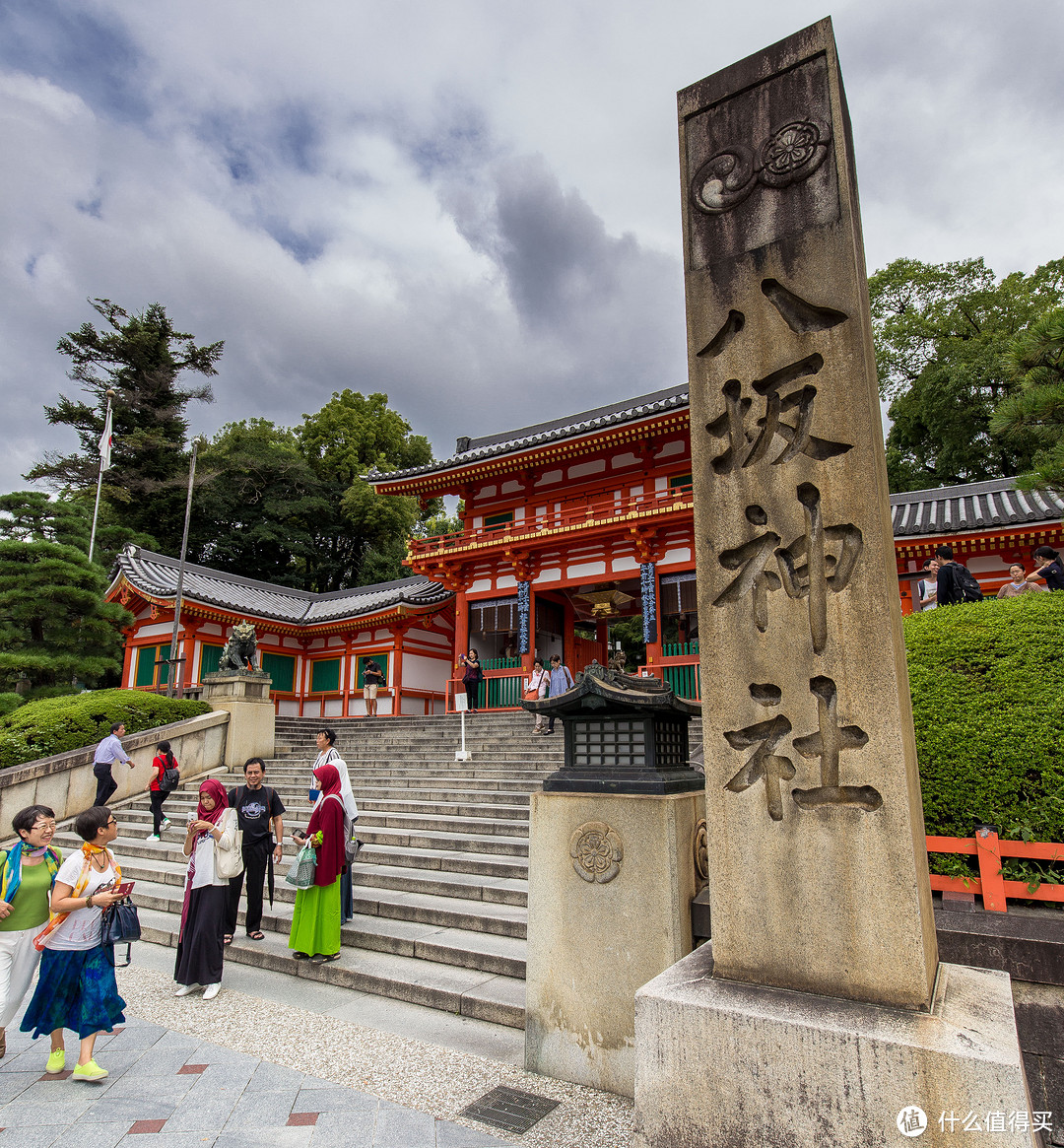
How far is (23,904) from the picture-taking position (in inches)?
141

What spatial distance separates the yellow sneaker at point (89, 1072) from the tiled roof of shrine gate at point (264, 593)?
15720mm

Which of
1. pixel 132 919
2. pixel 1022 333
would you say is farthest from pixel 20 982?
pixel 1022 333

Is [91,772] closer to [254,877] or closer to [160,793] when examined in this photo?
[160,793]

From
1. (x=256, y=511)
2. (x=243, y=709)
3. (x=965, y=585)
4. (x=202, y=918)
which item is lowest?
(x=202, y=918)

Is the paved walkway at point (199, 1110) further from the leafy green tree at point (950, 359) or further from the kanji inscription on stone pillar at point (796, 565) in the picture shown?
the leafy green tree at point (950, 359)

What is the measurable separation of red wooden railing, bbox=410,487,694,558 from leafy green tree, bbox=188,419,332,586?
13176 mm

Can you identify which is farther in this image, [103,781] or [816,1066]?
[103,781]

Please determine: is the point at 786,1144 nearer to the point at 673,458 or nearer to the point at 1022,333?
the point at 1022,333

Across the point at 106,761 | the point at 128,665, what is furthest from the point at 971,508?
the point at 128,665

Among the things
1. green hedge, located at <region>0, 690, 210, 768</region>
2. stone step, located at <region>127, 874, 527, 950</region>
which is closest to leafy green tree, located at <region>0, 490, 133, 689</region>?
green hedge, located at <region>0, 690, 210, 768</region>

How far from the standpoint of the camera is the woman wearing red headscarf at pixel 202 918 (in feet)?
15.1

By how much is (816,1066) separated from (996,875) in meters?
2.19

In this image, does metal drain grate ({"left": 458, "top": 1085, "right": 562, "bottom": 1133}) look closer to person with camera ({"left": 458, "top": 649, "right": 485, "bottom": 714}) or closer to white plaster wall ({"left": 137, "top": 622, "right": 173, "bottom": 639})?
person with camera ({"left": 458, "top": 649, "right": 485, "bottom": 714})

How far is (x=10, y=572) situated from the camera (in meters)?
13.8
